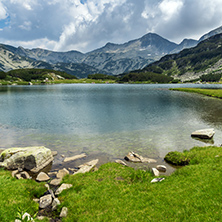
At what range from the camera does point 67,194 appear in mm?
15703

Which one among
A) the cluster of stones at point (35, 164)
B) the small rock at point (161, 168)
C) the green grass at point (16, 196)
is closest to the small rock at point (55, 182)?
the cluster of stones at point (35, 164)

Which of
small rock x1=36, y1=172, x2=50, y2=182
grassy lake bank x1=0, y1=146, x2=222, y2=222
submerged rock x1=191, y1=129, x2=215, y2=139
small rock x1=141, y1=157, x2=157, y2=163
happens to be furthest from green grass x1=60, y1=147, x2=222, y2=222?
submerged rock x1=191, y1=129, x2=215, y2=139

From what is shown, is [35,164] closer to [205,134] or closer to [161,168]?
[161,168]

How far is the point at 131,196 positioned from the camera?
1437cm

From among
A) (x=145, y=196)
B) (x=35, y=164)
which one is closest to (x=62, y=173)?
(x=35, y=164)

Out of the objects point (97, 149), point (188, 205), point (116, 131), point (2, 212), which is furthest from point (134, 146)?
point (2, 212)

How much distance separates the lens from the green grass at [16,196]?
41.5ft

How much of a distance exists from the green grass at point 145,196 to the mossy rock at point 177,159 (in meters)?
4.71

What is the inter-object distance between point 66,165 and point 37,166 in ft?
13.0

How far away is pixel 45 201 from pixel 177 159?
18.3m

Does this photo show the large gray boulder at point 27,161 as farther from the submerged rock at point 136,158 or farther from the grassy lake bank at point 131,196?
the submerged rock at point 136,158

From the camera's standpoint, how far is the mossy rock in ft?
77.8

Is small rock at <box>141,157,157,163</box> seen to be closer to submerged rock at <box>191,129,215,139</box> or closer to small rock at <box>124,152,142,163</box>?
small rock at <box>124,152,142,163</box>

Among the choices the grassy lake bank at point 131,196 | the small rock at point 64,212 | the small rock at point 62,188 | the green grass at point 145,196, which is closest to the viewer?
the green grass at point 145,196
